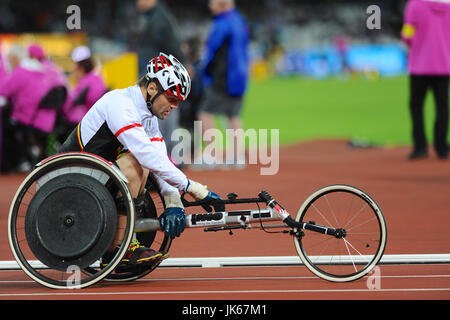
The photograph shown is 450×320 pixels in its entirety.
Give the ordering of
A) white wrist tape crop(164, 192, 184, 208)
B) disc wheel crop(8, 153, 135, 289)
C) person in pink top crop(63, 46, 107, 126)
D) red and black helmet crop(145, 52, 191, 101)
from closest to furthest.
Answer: disc wheel crop(8, 153, 135, 289)
red and black helmet crop(145, 52, 191, 101)
white wrist tape crop(164, 192, 184, 208)
person in pink top crop(63, 46, 107, 126)

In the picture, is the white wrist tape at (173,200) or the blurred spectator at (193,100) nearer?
the white wrist tape at (173,200)

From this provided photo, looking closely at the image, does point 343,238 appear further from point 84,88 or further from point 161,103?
point 84,88

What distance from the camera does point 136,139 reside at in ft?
19.0

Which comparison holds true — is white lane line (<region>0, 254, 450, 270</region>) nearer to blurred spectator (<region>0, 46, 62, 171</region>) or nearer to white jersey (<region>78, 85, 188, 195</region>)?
white jersey (<region>78, 85, 188, 195</region>)

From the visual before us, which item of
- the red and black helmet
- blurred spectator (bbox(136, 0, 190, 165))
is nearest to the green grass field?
blurred spectator (bbox(136, 0, 190, 165))

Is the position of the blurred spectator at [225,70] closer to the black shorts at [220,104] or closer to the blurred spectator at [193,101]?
the black shorts at [220,104]

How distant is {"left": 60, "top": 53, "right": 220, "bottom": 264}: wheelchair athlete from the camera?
5.82 metres

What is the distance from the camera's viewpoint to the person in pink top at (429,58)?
13289mm

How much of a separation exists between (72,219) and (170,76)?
1.14 meters

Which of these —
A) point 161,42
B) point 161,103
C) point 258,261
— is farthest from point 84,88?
point 161,103

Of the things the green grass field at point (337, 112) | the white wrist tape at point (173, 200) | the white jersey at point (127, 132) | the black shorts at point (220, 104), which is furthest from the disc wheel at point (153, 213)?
the green grass field at point (337, 112)

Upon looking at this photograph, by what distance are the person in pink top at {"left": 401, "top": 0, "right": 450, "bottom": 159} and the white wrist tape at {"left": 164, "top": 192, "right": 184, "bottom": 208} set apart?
25.8 feet

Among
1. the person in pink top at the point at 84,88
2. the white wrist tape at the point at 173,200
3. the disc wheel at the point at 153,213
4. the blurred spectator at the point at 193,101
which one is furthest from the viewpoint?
the blurred spectator at the point at 193,101

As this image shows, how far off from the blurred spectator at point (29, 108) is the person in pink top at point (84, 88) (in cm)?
36
